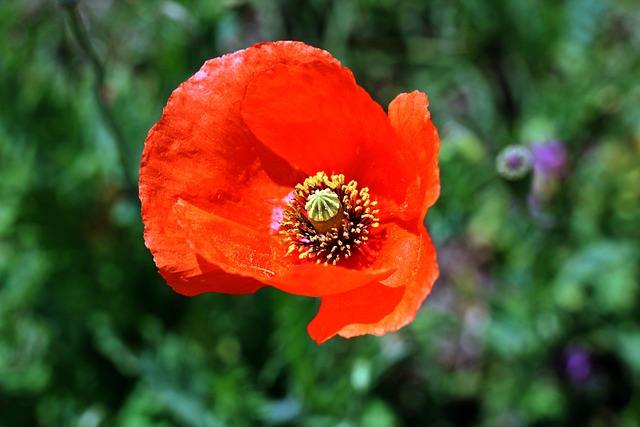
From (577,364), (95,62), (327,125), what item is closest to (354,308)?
(327,125)

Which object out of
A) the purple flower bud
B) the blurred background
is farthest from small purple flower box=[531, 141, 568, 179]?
the purple flower bud

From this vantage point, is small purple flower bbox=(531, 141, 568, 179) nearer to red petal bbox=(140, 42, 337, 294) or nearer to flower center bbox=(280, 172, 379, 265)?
flower center bbox=(280, 172, 379, 265)

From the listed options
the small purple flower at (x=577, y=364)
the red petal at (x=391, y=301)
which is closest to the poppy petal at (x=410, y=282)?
the red petal at (x=391, y=301)

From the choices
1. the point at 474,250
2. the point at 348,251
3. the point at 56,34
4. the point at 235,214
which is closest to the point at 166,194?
the point at 235,214

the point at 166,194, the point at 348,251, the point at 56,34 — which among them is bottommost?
the point at 56,34

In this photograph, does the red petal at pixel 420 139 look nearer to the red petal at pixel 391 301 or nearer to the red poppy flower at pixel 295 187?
the red poppy flower at pixel 295 187

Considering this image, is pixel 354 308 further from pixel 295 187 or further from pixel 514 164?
pixel 514 164

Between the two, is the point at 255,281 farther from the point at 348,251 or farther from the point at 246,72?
the point at 246,72

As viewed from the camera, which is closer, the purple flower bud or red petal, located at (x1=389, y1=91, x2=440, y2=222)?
red petal, located at (x1=389, y1=91, x2=440, y2=222)
